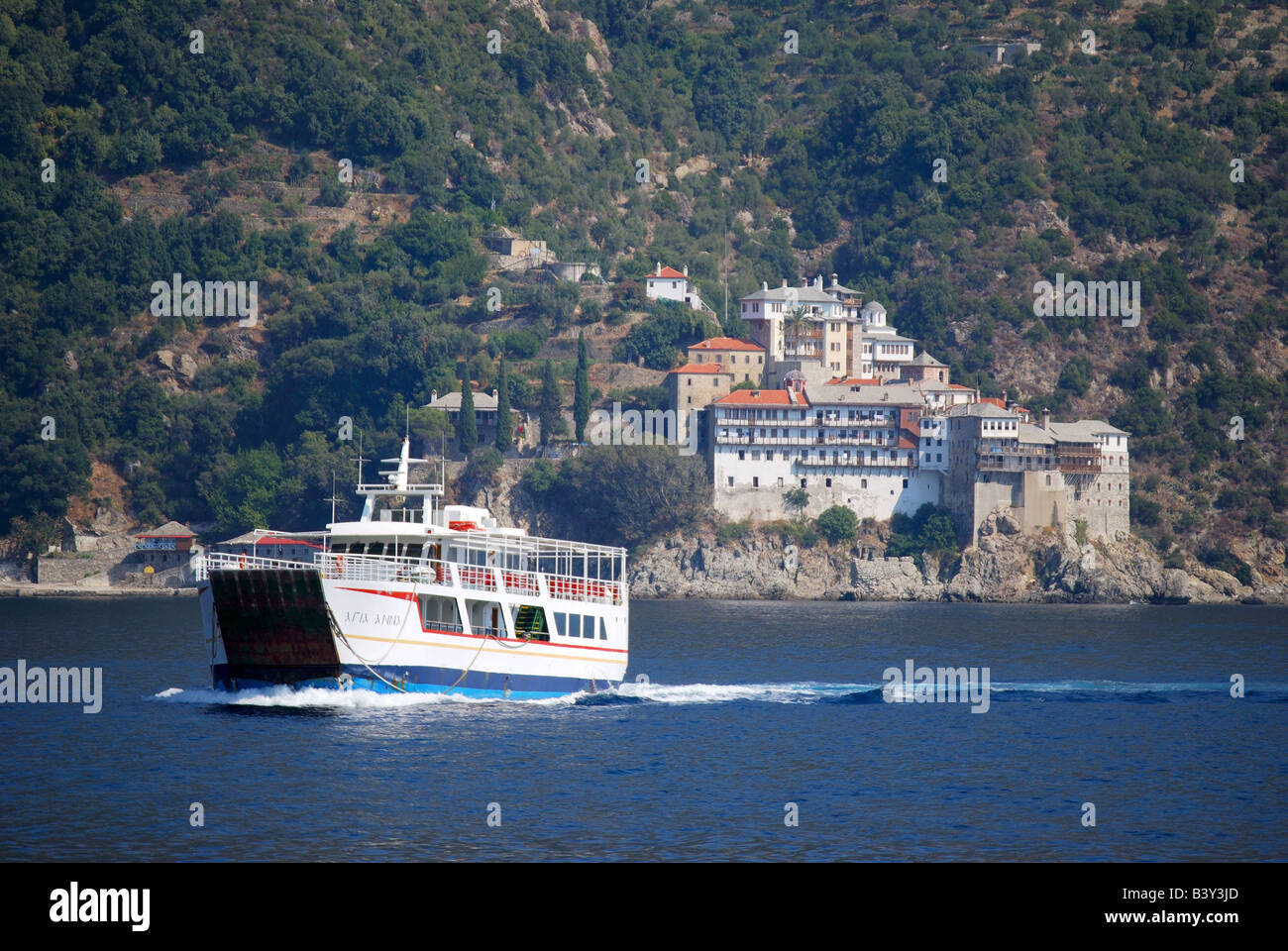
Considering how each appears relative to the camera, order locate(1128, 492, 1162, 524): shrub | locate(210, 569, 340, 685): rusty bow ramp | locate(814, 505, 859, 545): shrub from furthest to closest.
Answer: locate(1128, 492, 1162, 524): shrub
locate(814, 505, 859, 545): shrub
locate(210, 569, 340, 685): rusty bow ramp

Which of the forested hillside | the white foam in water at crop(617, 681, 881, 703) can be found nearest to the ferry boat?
the white foam in water at crop(617, 681, 881, 703)

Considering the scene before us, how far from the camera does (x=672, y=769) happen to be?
156 ft

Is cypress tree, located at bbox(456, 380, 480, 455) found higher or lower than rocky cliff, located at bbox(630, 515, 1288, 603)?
higher

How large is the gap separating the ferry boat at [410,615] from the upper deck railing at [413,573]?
0.17 ft

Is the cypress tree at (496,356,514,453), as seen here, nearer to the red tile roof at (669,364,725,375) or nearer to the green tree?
the green tree

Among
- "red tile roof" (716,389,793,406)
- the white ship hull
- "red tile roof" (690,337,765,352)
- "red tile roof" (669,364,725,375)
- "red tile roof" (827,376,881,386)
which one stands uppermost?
"red tile roof" (690,337,765,352)

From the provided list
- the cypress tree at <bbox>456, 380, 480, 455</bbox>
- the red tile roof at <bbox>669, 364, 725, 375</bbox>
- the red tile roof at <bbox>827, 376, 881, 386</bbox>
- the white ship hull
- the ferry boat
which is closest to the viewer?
the white ship hull

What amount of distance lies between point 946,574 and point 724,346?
31.1m

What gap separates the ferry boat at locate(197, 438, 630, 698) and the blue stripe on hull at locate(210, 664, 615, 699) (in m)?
0.04

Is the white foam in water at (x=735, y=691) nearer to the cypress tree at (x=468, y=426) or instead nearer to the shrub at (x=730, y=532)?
the shrub at (x=730, y=532)

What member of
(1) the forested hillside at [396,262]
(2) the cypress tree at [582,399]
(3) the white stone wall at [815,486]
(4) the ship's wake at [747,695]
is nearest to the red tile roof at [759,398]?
(3) the white stone wall at [815,486]

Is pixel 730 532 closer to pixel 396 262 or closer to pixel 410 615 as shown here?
pixel 396 262

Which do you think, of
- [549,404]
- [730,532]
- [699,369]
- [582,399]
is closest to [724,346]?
[699,369]

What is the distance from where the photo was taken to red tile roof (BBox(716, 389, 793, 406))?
135 m
